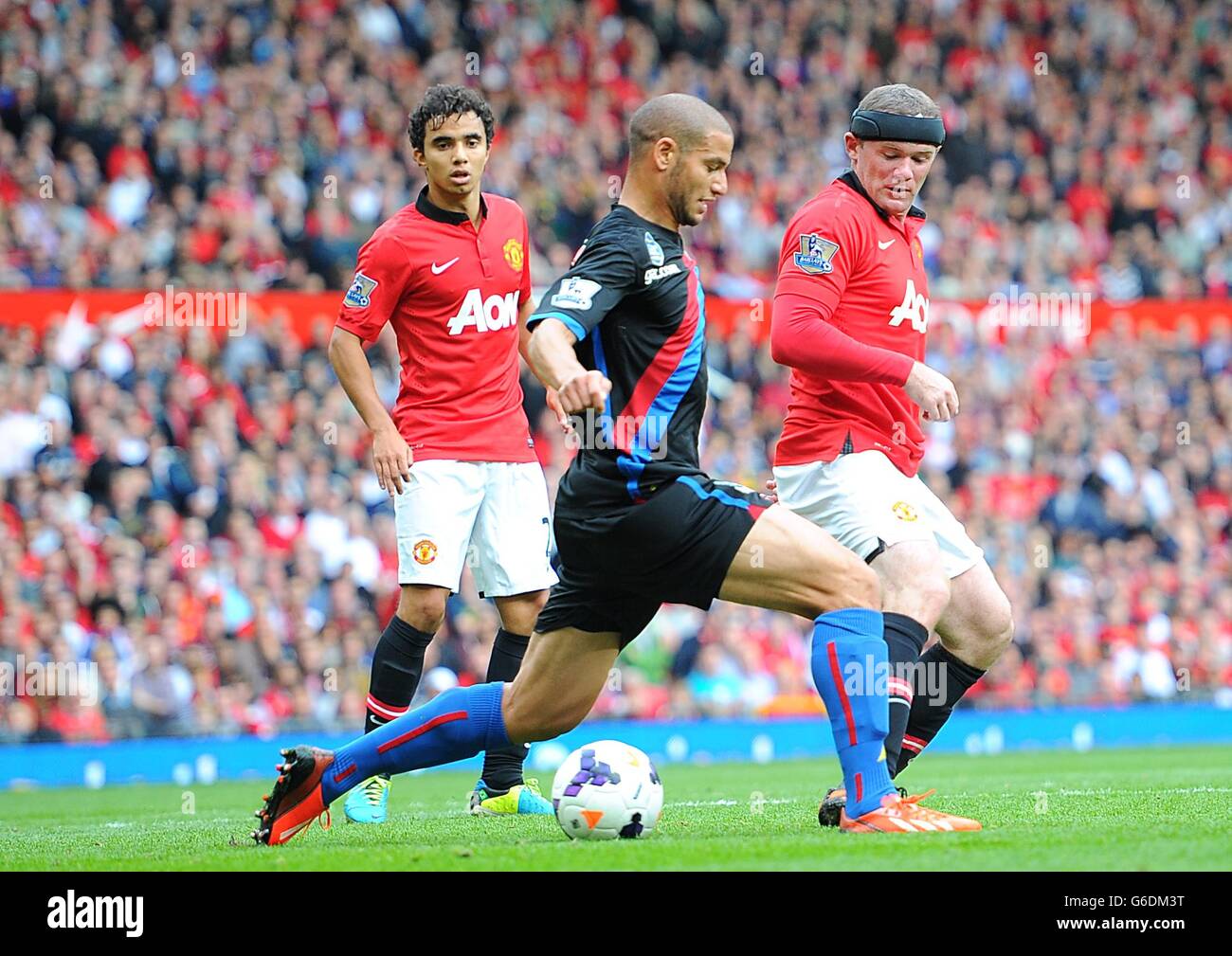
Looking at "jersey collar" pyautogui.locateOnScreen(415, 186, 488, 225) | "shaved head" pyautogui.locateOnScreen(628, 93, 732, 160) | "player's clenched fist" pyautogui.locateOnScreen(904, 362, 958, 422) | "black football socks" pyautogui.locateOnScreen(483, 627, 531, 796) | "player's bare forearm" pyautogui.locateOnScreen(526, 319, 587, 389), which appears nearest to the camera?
"player's bare forearm" pyautogui.locateOnScreen(526, 319, 587, 389)

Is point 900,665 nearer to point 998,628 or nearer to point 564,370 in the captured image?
point 998,628

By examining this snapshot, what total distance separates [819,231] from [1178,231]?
1440 cm

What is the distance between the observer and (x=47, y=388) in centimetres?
1392

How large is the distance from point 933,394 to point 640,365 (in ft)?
3.54

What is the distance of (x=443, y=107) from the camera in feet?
24.6

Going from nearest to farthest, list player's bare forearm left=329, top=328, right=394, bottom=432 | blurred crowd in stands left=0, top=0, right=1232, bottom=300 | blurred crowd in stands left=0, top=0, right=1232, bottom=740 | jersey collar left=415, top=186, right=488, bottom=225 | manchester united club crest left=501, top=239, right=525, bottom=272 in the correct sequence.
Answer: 1. player's bare forearm left=329, top=328, right=394, bottom=432
2. jersey collar left=415, top=186, right=488, bottom=225
3. manchester united club crest left=501, top=239, right=525, bottom=272
4. blurred crowd in stands left=0, top=0, right=1232, bottom=740
5. blurred crowd in stands left=0, top=0, right=1232, bottom=300

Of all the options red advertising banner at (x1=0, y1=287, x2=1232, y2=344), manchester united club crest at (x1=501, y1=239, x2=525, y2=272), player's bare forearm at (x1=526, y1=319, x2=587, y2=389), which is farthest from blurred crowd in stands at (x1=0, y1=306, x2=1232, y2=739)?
player's bare forearm at (x1=526, y1=319, x2=587, y2=389)

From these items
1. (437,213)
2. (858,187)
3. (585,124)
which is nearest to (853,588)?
(858,187)

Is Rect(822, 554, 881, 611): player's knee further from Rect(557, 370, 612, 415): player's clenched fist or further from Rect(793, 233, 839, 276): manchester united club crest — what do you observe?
Rect(793, 233, 839, 276): manchester united club crest

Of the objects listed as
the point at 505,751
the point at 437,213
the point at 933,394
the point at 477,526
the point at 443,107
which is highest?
the point at 443,107

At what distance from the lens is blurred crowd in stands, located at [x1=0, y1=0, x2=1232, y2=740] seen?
13.4 metres
